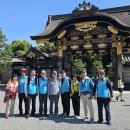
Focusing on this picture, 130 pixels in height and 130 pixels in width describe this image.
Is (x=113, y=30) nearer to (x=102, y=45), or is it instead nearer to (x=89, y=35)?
(x=102, y=45)

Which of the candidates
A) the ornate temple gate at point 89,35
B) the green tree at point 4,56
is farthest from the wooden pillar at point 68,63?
the green tree at point 4,56

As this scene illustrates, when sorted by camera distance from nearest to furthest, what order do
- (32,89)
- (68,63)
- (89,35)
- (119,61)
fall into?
1. (32,89)
2. (119,61)
3. (89,35)
4. (68,63)

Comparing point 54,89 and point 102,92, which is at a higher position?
point 54,89

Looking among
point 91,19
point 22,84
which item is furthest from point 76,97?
point 91,19

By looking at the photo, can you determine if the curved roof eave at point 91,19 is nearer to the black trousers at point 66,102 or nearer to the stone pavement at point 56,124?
the black trousers at point 66,102

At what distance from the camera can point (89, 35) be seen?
21.1 m

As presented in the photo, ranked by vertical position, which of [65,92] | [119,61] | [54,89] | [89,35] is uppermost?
[89,35]

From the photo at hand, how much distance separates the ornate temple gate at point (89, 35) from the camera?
19742mm

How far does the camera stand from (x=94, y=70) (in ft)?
123

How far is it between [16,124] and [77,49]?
14489 millimetres

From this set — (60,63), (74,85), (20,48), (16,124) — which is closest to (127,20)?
(60,63)

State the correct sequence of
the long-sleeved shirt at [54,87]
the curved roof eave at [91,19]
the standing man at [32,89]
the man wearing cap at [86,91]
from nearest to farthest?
the man wearing cap at [86,91], the standing man at [32,89], the long-sleeved shirt at [54,87], the curved roof eave at [91,19]

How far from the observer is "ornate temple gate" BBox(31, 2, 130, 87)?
19.7 metres

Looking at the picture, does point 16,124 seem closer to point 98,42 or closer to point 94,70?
point 98,42
